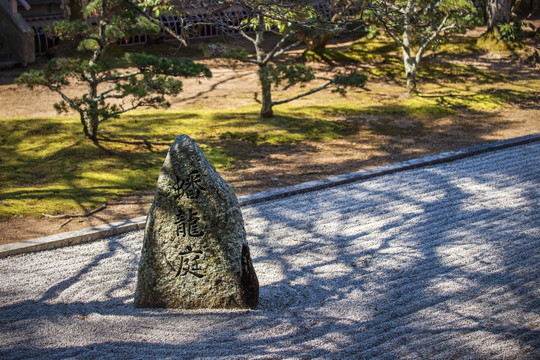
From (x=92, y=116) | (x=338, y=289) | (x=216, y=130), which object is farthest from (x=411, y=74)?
(x=338, y=289)

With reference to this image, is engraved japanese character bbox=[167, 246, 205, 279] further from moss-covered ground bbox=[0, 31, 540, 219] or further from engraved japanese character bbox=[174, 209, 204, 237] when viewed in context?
moss-covered ground bbox=[0, 31, 540, 219]

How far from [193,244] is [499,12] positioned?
13550mm

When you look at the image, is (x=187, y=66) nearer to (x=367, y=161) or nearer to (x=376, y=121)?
(x=367, y=161)

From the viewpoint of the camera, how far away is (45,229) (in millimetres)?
6160

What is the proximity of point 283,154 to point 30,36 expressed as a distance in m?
7.13

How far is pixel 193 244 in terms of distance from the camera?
14.7 feet

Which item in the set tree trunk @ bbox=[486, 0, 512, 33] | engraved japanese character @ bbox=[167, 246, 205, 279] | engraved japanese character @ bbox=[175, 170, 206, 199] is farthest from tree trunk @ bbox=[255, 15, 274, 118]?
tree trunk @ bbox=[486, 0, 512, 33]

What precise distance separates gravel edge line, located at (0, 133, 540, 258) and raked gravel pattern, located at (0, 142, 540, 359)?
4.4 inches

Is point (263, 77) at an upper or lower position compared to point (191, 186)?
upper

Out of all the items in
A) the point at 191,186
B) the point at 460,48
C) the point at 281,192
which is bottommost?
the point at 281,192

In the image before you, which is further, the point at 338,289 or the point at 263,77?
the point at 263,77

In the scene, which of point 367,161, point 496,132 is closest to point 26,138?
point 367,161

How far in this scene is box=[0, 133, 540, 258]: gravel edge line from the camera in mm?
5723

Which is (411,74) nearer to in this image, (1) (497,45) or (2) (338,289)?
(1) (497,45)
